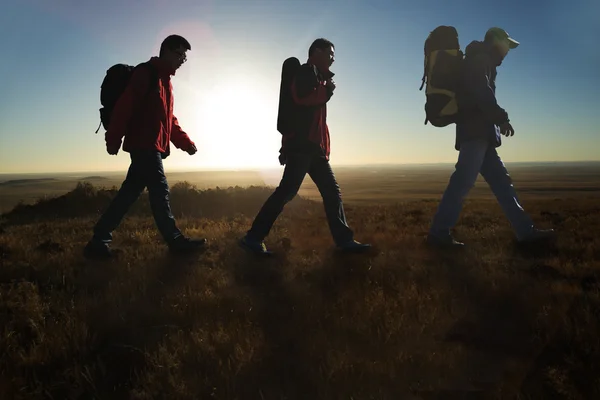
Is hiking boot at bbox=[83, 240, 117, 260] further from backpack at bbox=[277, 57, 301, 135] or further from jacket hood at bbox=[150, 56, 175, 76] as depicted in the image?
backpack at bbox=[277, 57, 301, 135]

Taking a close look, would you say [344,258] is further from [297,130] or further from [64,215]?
[64,215]

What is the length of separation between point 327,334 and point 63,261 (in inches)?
134

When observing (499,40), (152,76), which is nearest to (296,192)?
(152,76)

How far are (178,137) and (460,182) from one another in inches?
144

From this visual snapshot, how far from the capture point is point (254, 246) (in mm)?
4719

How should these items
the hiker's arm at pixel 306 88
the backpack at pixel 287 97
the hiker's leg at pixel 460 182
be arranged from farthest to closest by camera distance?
the hiker's leg at pixel 460 182 → the backpack at pixel 287 97 → the hiker's arm at pixel 306 88

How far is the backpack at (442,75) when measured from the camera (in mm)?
4727

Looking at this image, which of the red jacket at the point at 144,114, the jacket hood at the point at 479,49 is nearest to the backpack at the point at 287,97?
the red jacket at the point at 144,114

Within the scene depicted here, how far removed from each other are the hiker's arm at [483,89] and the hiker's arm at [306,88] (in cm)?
184

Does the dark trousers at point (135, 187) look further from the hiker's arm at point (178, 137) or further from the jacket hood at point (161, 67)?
the jacket hood at point (161, 67)

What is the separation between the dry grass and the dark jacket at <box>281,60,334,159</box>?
1.27m

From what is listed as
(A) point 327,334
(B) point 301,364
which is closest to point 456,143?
(A) point 327,334

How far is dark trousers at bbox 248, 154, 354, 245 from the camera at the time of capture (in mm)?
4660

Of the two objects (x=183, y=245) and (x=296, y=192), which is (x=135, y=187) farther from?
(x=296, y=192)
